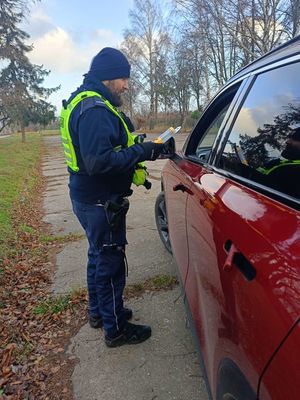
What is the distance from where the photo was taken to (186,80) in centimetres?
3922

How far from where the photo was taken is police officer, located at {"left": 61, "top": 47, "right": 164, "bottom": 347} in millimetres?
2256

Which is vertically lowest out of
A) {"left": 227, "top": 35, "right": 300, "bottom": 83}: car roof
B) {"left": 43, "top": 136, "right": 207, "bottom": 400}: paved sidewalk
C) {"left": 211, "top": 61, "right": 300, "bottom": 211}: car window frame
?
{"left": 43, "top": 136, "right": 207, "bottom": 400}: paved sidewalk

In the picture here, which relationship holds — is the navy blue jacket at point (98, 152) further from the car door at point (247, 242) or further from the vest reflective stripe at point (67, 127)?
the car door at point (247, 242)

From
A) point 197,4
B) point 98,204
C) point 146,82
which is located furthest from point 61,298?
point 146,82

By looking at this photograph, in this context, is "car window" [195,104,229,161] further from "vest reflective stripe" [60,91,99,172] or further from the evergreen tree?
the evergreen tree

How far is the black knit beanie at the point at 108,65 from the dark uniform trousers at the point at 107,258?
84 cm

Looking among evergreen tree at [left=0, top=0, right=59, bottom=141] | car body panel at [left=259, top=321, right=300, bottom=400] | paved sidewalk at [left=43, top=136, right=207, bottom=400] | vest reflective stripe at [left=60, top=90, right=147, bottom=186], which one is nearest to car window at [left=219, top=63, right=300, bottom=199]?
car body panel at [left=259, top=321, right=300, bottom=400]

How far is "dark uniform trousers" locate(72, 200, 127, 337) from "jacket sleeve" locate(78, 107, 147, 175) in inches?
13.2

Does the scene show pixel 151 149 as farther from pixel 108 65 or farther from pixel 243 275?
pixel 243 275

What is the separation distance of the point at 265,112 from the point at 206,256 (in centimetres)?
70

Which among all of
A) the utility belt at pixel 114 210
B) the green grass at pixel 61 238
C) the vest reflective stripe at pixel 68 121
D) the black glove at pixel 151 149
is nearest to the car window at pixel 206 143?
the black glove at pixel 151 149

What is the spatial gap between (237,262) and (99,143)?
1.24 m

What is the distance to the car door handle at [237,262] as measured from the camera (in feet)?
3.83

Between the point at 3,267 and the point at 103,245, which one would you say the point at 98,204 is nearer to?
the point at 103,245
